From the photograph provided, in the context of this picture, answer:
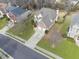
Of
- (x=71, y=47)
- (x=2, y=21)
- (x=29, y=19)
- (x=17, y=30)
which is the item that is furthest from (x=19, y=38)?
(x=71, y=47)

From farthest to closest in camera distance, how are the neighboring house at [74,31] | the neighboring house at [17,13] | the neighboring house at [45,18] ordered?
the neighboring house at [17,13]
the neighboring house at [45,18]
the neighboring house at [74,31]

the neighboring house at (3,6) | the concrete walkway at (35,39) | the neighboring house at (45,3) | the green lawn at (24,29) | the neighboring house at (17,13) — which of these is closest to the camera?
the concrete walkway at (35,39)

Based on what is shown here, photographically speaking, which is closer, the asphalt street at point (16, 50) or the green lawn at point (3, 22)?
the asphalt street at point (16, 50)

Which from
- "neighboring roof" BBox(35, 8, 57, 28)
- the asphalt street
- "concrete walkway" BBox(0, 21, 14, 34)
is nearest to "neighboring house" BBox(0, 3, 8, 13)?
"concrete walkway" BBox(0, 21, 14, 34)

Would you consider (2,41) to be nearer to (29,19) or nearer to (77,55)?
(29,19)

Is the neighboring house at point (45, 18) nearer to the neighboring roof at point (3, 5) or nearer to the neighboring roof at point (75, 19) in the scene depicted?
the neighboring roof at point (75, 19)

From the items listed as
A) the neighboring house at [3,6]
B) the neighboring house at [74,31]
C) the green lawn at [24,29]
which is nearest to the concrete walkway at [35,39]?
the green lawn at [24,29]

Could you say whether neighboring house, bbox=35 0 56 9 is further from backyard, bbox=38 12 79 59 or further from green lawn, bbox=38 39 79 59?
green lawn, bbox=38 39 79 59
